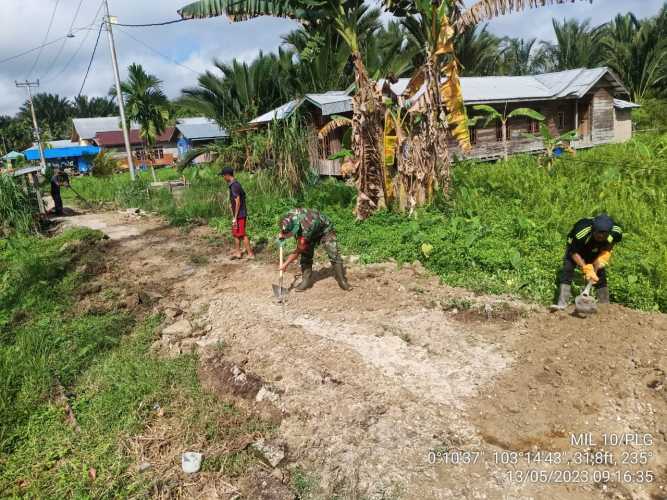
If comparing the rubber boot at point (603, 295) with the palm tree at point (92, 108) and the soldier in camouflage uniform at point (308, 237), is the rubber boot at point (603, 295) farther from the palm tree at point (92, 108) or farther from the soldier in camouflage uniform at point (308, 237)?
the palm tree at point (92, 108)

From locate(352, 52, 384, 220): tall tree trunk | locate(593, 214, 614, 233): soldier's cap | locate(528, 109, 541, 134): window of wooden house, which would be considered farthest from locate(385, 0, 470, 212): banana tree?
locate(528, 109, 541, 134): window of wooden house

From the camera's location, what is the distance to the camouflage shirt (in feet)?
19.4

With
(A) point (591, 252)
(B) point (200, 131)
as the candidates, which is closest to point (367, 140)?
(A) point (591, 252)

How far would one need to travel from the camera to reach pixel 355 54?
Result: 8.67m

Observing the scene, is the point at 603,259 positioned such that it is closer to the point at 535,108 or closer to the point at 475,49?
the point at 535,108

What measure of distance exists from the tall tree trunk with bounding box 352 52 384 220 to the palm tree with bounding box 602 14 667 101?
2660cm

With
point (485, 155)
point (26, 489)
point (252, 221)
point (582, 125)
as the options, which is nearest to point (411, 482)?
point (26, 489)

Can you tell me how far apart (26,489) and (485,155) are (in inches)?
711

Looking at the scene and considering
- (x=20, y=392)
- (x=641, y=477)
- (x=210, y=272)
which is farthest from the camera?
(x=210, y=272)

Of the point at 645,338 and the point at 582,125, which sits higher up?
the point at 582,125

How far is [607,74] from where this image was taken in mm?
19641

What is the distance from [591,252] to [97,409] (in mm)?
5220

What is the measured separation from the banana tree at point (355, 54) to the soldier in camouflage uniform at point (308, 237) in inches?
116

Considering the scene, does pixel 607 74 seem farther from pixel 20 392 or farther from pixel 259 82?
pixel 20 392
